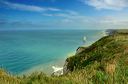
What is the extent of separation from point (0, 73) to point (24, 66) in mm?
66928

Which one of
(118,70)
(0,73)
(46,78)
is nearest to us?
(46,78)

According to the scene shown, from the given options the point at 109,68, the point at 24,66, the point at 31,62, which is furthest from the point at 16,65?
the point at 109,68

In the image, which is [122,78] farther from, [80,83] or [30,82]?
[30,82]

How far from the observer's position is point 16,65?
7881cm

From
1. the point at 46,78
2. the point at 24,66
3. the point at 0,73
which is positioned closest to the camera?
the point at 46,78

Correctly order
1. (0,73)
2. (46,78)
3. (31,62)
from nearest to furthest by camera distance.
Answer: (46,78) < (0,73) < (31,62)

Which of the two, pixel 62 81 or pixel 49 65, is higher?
pixel 62 81

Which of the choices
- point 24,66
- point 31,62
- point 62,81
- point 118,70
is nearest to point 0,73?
point 62,81

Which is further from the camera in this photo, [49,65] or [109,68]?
[49,65]

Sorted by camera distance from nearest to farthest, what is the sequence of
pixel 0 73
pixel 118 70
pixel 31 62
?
pixel 0 73, pixel 118 70, pixel 31 62

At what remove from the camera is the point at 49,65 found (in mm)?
81188

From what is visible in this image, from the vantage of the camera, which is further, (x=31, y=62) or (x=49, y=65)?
(x=31, y=62)

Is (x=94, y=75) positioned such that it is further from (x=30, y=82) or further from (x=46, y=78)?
(x=30, y=82)

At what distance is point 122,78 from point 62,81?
8.14 feet
